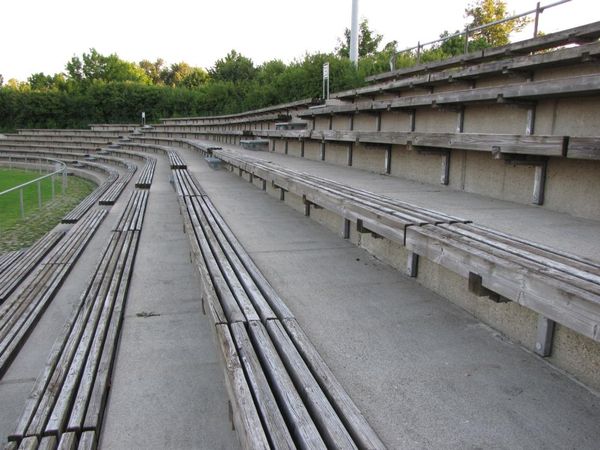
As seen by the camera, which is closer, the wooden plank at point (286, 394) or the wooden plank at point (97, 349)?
the wooden plank at point (286, 394)

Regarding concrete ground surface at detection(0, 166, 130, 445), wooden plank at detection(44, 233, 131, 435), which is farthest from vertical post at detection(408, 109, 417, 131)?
concrete ground surface at detection(0, 166, 130, 445)

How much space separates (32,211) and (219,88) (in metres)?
22.2

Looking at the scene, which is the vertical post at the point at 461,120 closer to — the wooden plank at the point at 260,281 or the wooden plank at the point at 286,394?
the wooden plank at the point at 260,281

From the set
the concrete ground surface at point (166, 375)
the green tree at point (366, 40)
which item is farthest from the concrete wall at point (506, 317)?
the green tree at point (366, 40)

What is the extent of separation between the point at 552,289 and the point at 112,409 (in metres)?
2.27

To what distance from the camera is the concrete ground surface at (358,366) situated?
2.08 m

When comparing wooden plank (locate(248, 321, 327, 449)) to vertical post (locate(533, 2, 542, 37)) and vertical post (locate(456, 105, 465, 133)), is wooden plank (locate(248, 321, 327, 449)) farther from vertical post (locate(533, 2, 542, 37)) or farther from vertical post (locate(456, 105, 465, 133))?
Answer: vertical post (locate(533, 2, 542, 37))

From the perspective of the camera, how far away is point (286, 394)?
204 centimetres

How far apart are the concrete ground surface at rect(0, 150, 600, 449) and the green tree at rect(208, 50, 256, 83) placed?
47.5 m

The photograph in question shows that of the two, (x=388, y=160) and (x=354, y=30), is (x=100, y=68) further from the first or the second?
(x=388, y=160)

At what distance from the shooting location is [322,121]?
10383 millimetres

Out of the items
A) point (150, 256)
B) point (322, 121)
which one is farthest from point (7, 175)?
point (150, 256)

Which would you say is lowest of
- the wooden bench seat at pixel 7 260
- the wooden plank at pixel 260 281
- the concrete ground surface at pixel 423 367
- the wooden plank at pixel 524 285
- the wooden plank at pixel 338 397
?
the wooden bench seat at pixel 7 260

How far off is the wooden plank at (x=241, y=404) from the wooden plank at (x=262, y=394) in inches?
1.0
